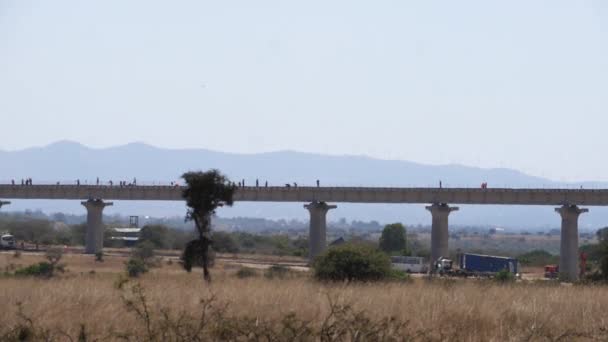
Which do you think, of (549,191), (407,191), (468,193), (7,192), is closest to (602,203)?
(549,191)

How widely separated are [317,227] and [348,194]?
180 inches

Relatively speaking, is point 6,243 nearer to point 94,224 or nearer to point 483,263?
point 94,224

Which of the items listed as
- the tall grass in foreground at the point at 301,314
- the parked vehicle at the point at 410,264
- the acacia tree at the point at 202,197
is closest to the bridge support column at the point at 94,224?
the parked vehicle at the point at 410,264

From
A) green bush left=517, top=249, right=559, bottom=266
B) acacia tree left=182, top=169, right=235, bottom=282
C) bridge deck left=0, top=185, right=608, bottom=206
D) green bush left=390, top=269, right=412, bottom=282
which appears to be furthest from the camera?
green bush left=517, top=249, right=559, bottom=266

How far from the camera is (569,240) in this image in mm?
76750

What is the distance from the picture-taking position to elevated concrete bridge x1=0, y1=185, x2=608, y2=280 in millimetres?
79750

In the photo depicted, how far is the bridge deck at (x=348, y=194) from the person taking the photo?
3191 inches

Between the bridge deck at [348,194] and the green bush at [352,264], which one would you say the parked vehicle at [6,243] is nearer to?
the bridge deck at [348,194]

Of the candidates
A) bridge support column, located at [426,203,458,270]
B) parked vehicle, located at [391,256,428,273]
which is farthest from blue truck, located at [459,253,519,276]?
bridge support column, located at [426,203,458,270]

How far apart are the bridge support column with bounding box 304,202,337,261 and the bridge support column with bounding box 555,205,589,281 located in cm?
2002

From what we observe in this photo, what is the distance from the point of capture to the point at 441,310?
1491 centimetres

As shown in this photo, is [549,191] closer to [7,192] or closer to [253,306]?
[7,192]

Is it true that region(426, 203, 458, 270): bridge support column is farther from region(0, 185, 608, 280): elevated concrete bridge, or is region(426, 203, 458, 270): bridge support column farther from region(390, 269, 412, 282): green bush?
region(390, 269, 412, 282): green bush

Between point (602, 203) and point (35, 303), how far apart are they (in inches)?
2773
